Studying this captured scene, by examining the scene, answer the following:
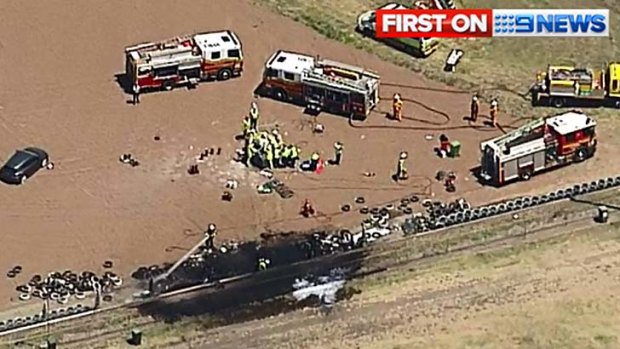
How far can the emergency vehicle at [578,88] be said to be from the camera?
211 ft

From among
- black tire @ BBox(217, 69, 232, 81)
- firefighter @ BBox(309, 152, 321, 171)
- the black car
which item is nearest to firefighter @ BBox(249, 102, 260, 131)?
firefighter @ BBox(309, 152, 321, 171)

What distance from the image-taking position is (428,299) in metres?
53.1

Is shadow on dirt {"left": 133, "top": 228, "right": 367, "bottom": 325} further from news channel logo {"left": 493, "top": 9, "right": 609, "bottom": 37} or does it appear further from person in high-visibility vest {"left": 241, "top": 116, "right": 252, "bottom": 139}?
news channel logo {"left": 493, "top": 9, "right": 609, "bottom": 37}

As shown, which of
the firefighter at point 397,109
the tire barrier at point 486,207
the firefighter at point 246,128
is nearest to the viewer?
the tire barrier at point 486,207

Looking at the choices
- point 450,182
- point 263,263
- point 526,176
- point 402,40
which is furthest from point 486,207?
point 402,40

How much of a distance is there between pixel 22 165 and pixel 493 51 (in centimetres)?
2222

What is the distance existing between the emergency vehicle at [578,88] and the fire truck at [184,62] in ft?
42.7

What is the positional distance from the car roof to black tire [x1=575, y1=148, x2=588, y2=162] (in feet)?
69.2

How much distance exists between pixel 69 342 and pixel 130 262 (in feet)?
16.3

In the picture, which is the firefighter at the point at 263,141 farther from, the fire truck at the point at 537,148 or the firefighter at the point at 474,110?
the firefighter at the point at 474,110

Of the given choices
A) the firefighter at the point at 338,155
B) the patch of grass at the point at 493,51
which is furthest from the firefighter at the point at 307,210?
the patch of grass at the point at 493,51

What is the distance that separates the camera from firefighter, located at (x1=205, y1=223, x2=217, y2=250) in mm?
55875

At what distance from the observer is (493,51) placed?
227 ft

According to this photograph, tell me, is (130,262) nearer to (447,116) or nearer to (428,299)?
(428,299)
